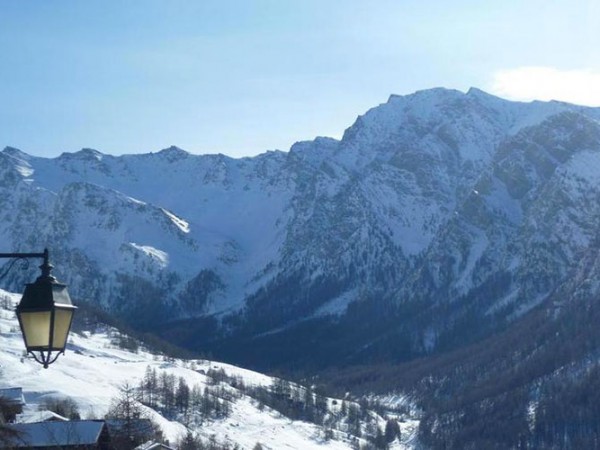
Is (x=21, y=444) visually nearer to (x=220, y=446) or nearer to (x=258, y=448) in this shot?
(x=220, y=446)

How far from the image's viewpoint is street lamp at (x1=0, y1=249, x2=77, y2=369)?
18641 millimetres

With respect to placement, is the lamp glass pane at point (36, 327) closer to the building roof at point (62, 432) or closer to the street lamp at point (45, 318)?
the street lamp at point (45, 318)

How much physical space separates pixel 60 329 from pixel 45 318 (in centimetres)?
29

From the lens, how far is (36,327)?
18.7 metres

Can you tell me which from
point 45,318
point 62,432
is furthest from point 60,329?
point 62,432

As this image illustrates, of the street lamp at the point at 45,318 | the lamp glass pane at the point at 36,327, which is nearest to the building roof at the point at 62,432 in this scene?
the street lamp at the point at 45,318

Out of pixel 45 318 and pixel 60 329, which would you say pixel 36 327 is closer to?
pixel 45 318

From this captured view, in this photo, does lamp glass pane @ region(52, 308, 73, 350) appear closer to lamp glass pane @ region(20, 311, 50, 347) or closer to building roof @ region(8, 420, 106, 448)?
lamp glass pane @ region(20, 311, 50, 347)

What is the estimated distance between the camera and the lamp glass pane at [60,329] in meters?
18.7

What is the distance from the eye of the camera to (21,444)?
7838cm

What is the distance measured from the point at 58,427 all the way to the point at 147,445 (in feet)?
27.3

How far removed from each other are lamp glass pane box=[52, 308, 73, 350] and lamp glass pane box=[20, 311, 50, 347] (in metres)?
0.13

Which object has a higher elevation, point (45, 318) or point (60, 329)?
point (45, 318)

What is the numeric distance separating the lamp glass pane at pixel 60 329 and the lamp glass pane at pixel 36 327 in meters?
0.13
